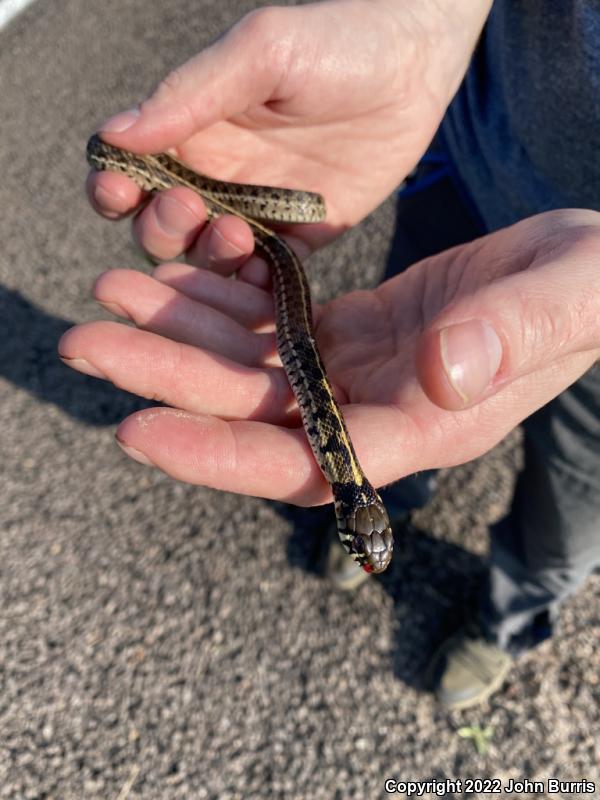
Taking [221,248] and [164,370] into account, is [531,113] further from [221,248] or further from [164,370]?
[164,370]

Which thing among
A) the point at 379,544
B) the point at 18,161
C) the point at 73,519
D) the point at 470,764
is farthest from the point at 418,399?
the point at 18,161

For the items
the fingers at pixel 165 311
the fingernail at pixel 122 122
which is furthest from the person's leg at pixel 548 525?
the fingernail at pixel 122 122

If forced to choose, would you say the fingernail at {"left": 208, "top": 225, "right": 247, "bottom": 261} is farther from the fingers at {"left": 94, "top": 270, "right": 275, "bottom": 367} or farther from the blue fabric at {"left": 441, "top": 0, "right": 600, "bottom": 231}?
the blue fabric at {"left": 441, "top": 0, "right": 600, "bottom": 231}

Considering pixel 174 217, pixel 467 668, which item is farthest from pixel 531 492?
pixel 174 217

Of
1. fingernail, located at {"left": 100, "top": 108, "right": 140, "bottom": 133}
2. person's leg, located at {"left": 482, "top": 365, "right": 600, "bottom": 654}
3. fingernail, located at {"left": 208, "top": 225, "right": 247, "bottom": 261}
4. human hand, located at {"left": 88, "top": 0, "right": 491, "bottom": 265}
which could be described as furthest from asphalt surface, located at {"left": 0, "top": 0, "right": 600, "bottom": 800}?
fingernail, located at {"left": 100, "top": 108, "right": 140, "bottom": 133}

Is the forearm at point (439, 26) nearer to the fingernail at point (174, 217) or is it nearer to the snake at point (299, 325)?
the snake at point (299, 325)

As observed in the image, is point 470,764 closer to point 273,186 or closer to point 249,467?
point 249,467
